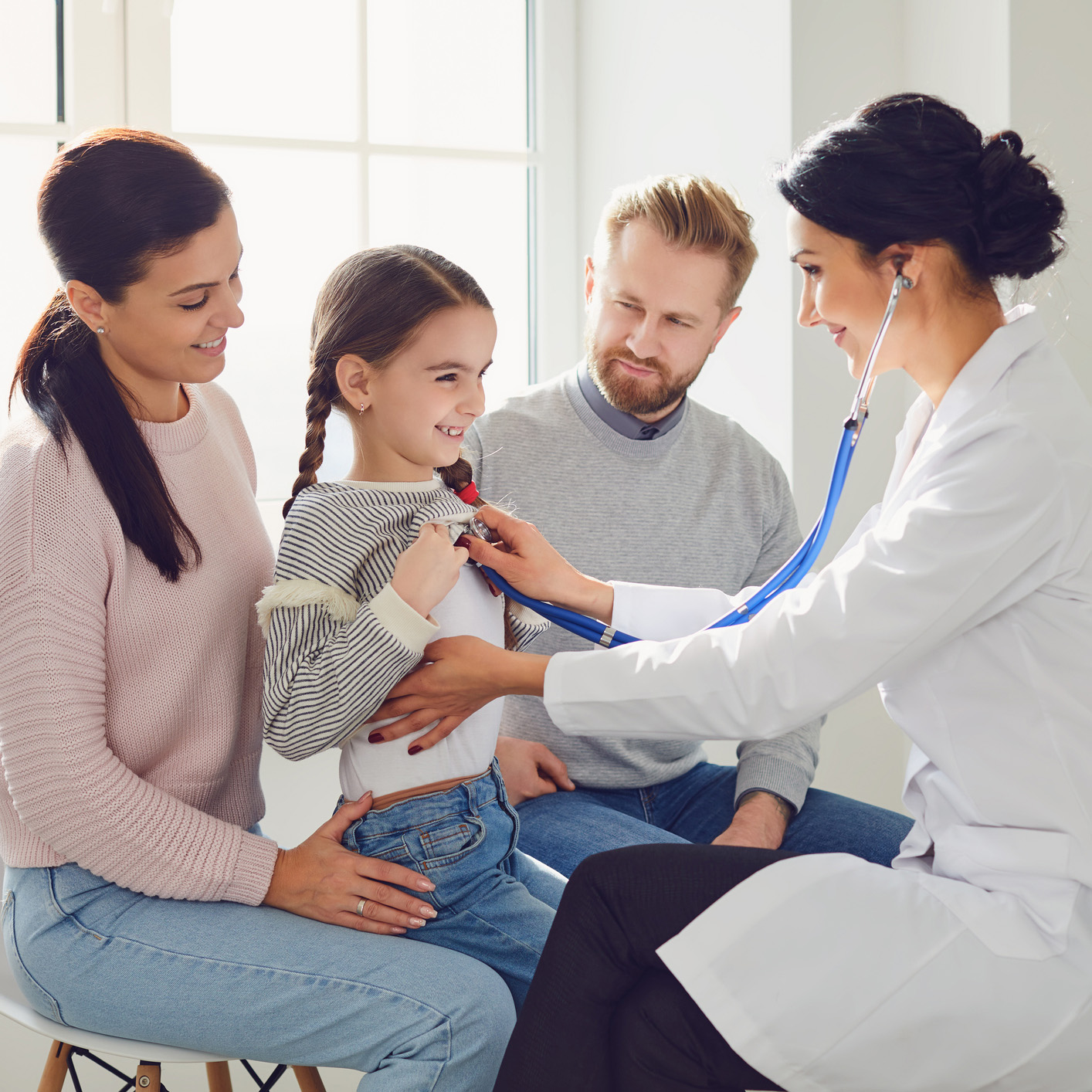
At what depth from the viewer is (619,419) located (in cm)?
170

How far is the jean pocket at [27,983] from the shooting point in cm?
112

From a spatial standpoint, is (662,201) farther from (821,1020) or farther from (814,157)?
(821,1020)

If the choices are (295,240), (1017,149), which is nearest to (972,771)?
(1017,149)

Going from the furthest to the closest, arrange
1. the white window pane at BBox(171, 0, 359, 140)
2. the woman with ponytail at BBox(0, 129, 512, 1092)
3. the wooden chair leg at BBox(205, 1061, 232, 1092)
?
the white window pane at BBox(171, 0, 359, 140)
the wooden chair leg at BBox(205, 1061, 232, 1092)
the woman with ponytail at BBox(0, 129, 512, 1092)

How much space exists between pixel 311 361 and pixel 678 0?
1.30m

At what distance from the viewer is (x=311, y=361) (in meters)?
1.29

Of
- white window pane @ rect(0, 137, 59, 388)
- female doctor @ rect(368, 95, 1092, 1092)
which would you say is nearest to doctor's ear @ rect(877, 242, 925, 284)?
female doctor @ rect(368, 95, 1092, 1092)

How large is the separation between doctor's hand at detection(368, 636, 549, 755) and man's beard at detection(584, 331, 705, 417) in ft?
1.99

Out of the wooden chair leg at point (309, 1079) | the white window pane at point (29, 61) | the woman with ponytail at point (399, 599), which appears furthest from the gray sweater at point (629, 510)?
the white window pane at point (29, 61)

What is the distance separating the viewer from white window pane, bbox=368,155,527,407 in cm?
225

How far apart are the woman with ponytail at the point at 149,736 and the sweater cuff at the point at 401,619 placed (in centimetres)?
22

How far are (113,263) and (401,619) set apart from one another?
0.49 metres

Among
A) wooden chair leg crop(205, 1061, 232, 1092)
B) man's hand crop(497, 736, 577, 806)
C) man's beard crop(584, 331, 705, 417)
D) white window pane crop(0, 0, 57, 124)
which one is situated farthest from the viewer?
white window pane crop(0, 0, 57, 124)

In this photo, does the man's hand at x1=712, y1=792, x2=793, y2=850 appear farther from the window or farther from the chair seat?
the window
